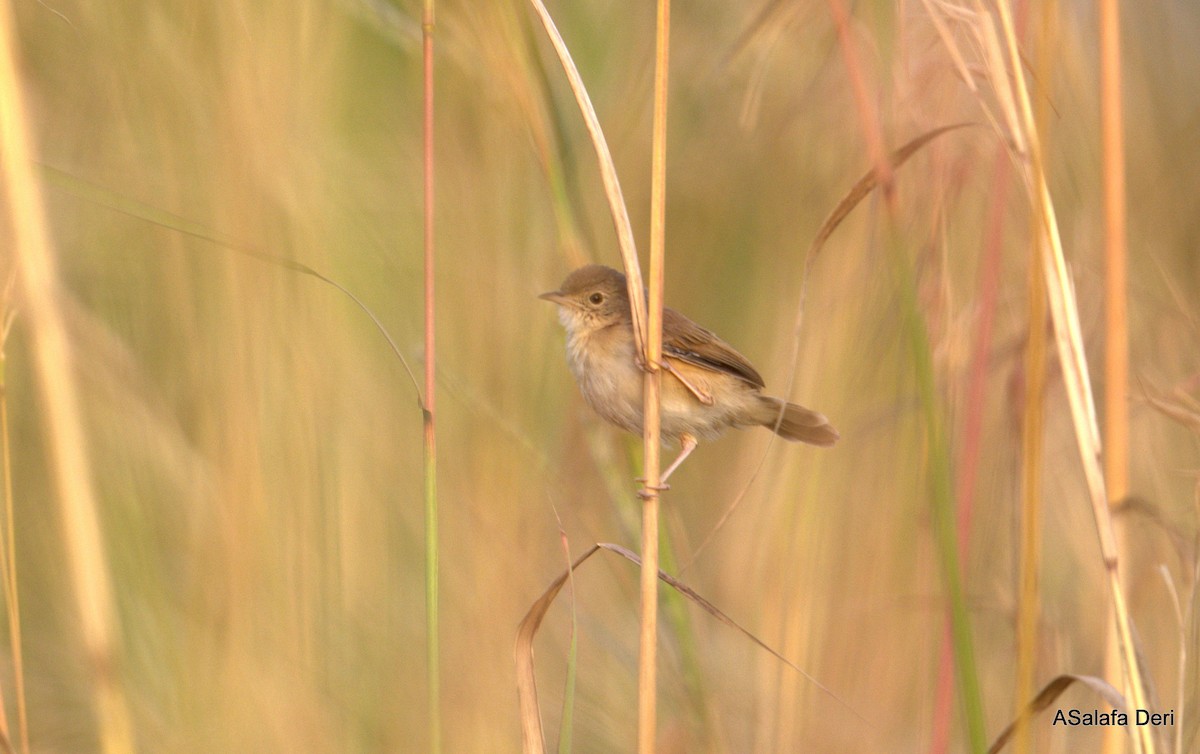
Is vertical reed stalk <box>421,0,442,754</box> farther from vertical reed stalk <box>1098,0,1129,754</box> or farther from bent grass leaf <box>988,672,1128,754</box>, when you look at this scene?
vertical reed stalk <box>1098,0,1129,754</box>

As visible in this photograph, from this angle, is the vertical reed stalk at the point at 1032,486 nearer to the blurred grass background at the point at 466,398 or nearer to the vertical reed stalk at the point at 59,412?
the blurred grass background at the point at 466,398

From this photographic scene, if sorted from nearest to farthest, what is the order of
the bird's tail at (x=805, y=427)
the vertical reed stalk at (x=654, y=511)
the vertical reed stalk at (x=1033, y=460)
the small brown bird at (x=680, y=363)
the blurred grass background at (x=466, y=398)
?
the vertical reed stalk at (x=1033, y=460), the vertical reed stalk at (x=654, y=511), the blurred grass background at (x=466, y=398), the bird's tail at (x=805, y=427), the small brown bird at (x=680, y=363)

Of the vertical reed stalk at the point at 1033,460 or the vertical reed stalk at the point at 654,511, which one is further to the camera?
the vertical reed stalk at the point at 654,511

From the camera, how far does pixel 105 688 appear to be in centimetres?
147

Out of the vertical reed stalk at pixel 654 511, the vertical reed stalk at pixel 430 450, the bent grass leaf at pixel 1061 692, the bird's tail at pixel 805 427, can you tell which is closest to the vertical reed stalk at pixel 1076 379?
the bent grass leaf at pixel 1061 692

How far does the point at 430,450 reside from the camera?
5.06 feet

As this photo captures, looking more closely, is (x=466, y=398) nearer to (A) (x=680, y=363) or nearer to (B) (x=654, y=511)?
(B) (x=654, y=511)

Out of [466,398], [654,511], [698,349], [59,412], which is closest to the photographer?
[59,412]

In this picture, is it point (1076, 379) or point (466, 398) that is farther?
point (466, 398)

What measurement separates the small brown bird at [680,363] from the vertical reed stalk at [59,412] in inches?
49.9

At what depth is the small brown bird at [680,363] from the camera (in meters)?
2.60

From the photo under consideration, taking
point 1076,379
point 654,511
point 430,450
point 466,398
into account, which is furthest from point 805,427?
point 430,450

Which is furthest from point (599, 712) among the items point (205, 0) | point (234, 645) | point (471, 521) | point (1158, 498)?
point (205, 0)

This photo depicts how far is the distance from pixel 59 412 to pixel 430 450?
19.9 inches
